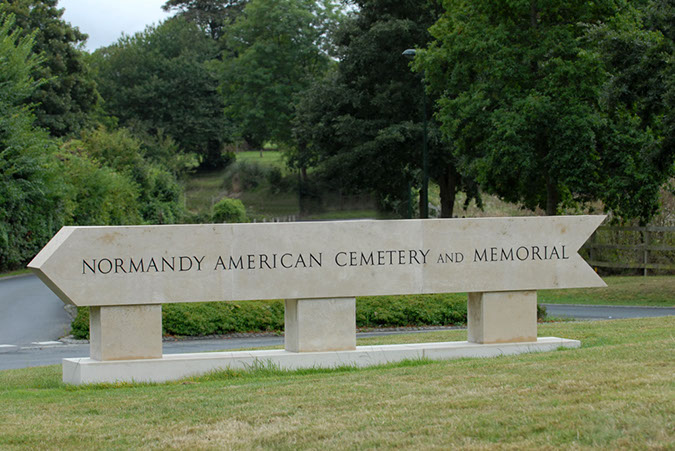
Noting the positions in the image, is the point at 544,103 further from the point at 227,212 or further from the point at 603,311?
the point at 227,212

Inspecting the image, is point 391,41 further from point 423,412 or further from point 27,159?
point 423,412

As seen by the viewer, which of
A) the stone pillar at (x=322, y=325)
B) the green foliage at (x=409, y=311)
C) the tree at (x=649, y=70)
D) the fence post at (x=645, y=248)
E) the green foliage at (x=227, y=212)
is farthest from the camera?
the green foliage at (x=227, y=212)

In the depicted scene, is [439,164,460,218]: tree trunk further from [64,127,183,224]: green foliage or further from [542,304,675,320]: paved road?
[542,304,675,320]: paved road

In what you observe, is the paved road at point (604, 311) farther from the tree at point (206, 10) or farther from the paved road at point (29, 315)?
the tree at point (206, 10)

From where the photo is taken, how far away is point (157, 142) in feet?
220

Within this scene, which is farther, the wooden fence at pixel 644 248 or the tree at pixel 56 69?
the tree at pixel 56 69

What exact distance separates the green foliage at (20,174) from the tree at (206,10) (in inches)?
2448

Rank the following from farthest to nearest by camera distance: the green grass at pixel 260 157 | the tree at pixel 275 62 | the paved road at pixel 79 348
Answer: the green grass at pixel 260 157, the tree at pixel 275 62, the paved road at pixel 79 348

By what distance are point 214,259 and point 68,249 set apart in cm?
171

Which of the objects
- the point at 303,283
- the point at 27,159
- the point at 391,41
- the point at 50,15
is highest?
the point at 50,15

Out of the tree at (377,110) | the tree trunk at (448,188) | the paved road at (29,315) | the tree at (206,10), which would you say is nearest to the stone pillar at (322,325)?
the paved road at (29,315)

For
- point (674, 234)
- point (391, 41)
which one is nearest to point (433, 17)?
point (391, 41)

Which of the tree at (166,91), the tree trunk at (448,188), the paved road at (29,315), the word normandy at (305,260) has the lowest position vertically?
the paved road at (29,315)

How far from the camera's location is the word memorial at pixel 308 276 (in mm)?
10156
